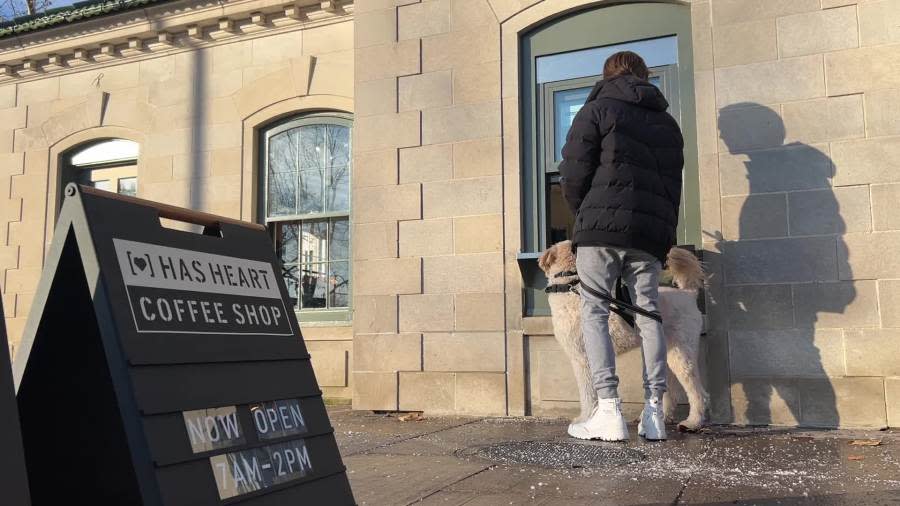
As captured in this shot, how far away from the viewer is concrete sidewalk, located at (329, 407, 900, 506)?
126 inches

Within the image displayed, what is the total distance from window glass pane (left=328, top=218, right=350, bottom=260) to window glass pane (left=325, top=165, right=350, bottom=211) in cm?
16

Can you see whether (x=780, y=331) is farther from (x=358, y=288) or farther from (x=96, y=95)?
(x=96, y=95)

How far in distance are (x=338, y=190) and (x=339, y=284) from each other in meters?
1.01

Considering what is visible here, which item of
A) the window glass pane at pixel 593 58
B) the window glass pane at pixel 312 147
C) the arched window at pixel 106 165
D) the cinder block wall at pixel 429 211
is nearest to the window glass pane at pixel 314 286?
the window glass pane at pixel 312 147

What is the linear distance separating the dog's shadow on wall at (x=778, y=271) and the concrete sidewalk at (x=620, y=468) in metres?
0.34

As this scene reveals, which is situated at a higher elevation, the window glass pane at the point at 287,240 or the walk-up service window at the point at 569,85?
the walk-up service window at the point at 569,85

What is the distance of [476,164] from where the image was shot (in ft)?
21.5

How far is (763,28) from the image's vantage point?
575cm

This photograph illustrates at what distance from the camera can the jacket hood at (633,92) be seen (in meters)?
4.80

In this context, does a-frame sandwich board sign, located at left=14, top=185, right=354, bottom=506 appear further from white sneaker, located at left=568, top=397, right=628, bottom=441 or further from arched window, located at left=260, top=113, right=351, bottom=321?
arched window, located at left=260, top=113, right=351, bottom=321

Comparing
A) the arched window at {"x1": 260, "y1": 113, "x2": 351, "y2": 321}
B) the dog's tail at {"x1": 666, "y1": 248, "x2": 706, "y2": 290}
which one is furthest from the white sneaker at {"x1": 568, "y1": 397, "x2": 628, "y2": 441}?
the arched window at {"x1": 260, "y1": 113, "x2": 351, "y2": 321}

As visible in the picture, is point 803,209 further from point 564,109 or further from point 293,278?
point 293,278

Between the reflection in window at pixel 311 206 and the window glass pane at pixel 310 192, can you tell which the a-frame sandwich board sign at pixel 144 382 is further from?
the window glass pane at pixel 310 192

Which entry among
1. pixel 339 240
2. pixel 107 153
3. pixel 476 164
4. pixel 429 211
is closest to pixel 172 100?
pixel 107 153
